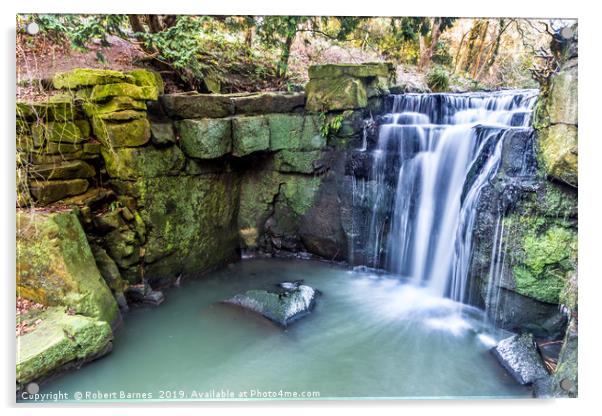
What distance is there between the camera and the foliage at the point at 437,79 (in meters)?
4.50

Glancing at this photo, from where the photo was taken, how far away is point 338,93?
190 inches

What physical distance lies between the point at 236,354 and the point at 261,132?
9.00ft

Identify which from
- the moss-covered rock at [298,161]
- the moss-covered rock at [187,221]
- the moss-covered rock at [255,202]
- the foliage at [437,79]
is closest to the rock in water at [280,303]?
the moss-covered rock at [187,221]

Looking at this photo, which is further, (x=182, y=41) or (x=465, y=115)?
(x=465, y=115)

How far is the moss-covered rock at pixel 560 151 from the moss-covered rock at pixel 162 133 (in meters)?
3.62

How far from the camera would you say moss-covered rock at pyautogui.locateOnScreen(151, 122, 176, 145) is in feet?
13.4

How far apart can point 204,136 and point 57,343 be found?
2514 millimetres

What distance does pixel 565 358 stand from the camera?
9.02 ft

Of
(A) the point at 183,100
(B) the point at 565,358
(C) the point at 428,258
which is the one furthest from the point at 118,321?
(B) the point at 565,358

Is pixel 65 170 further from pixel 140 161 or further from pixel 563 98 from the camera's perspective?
pixel 563 98

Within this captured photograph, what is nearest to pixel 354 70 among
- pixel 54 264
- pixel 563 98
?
pixel 563 98

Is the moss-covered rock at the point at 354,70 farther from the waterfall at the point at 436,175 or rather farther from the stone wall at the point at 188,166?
the waterfall at the point at 436,175

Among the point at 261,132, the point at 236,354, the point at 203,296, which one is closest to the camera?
the point at 236,354

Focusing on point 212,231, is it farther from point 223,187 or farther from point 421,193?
point 421,193
